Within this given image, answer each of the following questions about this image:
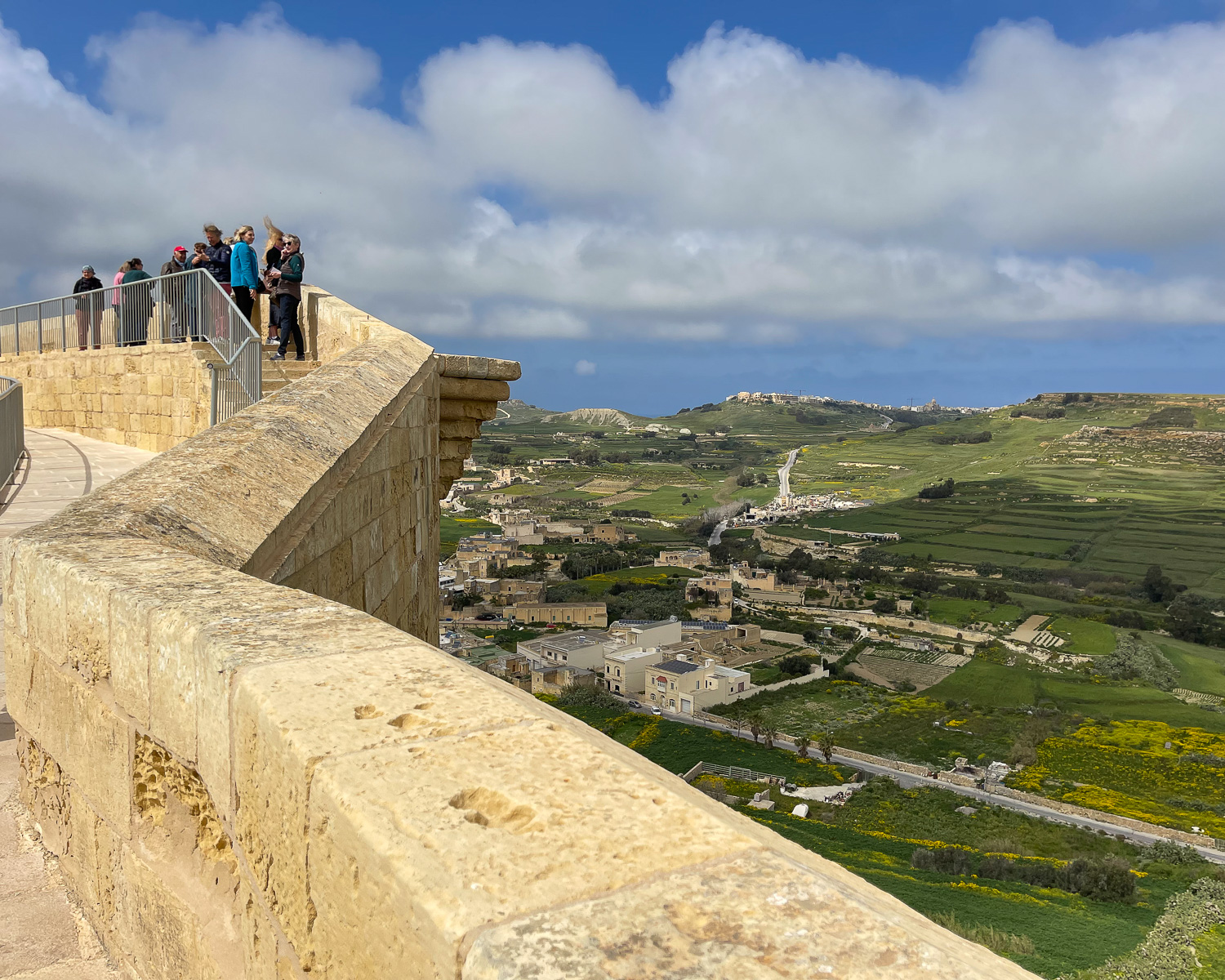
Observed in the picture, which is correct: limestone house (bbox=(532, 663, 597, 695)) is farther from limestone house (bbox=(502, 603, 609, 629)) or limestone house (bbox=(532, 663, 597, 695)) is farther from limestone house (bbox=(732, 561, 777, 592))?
limestone house (bbox=(732, 561, 777, 592))

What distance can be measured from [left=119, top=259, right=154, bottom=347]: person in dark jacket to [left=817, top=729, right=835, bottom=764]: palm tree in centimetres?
2445

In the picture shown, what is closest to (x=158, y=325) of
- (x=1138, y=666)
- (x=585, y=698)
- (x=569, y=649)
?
(x=585, y=698)

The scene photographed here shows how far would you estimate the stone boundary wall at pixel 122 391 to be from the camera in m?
9.30

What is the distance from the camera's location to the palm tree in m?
28.4

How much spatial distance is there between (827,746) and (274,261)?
982 inches

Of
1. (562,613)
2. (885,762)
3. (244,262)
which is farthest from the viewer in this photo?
(562,613)

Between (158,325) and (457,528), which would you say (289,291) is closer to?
(158,325)

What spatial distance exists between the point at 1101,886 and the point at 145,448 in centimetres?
2011

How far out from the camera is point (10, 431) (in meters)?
8.91

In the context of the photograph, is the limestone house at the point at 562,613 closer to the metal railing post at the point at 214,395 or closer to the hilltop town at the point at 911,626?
the hilltop town at the point at 911,626

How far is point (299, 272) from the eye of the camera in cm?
833

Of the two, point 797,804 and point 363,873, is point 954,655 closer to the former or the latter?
point 797,804

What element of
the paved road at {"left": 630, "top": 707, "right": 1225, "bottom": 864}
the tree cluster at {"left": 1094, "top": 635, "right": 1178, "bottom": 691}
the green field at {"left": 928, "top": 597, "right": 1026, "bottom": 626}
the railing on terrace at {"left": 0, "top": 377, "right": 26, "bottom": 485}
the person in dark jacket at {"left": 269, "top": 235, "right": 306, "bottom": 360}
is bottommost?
the paved road at {"left": 630, "top": 707, "right": 1225, "bottom": 864}

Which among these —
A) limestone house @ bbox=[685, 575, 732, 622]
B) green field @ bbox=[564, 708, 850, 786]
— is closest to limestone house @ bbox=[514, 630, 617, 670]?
green field @ bbox=[564, 708, 850, 786]
